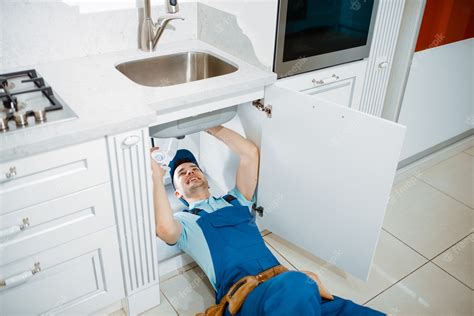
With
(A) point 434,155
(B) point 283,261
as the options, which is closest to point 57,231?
(B) point 283,261

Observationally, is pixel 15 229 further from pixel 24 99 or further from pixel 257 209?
pixel 257 209

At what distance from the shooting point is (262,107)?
5.82 feet

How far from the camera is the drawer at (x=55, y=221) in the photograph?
4.18ft

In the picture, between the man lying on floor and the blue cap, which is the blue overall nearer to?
the man lying on floor

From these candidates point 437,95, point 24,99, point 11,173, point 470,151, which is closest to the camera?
point 11,173

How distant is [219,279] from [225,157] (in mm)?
717

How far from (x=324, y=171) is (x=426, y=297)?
761 millimetres

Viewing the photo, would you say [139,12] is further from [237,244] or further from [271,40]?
[237,244]

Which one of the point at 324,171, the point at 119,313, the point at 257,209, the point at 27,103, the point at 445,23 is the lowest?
the point at 119,313

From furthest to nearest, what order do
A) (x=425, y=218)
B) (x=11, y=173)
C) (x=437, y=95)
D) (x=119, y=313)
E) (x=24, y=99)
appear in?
1. (x=437, y=95)
2. (x=425, y=218)
3. (x=119, y=313)
4. (x=24, y=99)
5. (x=11, y=173)

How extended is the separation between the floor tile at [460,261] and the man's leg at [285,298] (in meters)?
0.92

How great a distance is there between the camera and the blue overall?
1387 millimetres

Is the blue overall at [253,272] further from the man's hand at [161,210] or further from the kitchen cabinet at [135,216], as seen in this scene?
the kitchen cabinet at [135,216]

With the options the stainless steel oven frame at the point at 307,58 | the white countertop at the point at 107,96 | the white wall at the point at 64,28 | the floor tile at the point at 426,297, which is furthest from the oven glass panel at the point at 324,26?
the floor tile at the point at 426,297
